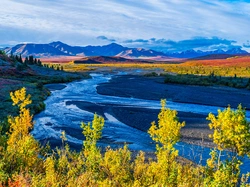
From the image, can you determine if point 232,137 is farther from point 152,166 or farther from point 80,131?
point 80,131

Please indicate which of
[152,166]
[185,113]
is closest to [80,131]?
[185,113]

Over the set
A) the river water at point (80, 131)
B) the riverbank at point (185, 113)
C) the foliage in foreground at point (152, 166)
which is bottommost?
the river water at point (80, 131)

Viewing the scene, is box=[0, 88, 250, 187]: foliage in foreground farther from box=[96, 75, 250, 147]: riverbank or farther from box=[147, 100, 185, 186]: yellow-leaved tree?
box=[96, 75, 250, 147]: riverbank

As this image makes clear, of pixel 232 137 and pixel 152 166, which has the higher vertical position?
pixel 232 137

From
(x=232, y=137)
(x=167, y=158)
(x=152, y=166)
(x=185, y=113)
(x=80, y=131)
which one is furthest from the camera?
(x=185, y=113)

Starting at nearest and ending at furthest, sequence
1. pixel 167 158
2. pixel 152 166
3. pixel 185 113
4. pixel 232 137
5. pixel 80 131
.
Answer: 1. pixel 232 137
2. pixel 152 166
3. pixel 167 158
4. pixel 80 131
5. pixel 185 113

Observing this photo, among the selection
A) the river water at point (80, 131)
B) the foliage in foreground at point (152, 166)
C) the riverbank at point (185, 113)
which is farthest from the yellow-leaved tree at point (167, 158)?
the river water at point (80, 131)

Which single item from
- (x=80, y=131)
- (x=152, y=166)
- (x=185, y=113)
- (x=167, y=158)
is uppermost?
(x=167, y=158)

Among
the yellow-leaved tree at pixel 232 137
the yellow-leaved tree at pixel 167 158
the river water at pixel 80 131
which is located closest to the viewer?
the yellow-leaved tree at pixel 232 137

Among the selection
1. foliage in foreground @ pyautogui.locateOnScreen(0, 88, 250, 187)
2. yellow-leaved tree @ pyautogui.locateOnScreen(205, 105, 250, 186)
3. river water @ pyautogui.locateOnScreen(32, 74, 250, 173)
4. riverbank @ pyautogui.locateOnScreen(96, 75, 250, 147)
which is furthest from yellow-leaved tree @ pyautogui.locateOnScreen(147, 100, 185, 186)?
river water @ pyautogui.locateOnScreen(32, 74, 250, 173)

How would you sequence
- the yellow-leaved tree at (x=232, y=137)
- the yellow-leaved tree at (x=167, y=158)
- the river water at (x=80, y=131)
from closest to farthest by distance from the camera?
the yellow-leaved tree at (x=232, y=137)
the yellow-leaved tree at (x=167, y=158)
the river water at (x=80, y=131)

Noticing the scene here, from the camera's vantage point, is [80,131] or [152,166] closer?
[152,166]

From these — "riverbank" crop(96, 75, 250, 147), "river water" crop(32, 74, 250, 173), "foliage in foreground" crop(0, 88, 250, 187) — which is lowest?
"river water" crop(32, 74, 250, 173)

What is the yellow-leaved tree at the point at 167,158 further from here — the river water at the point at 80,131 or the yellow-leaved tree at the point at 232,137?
the river water at the point at 80,131
